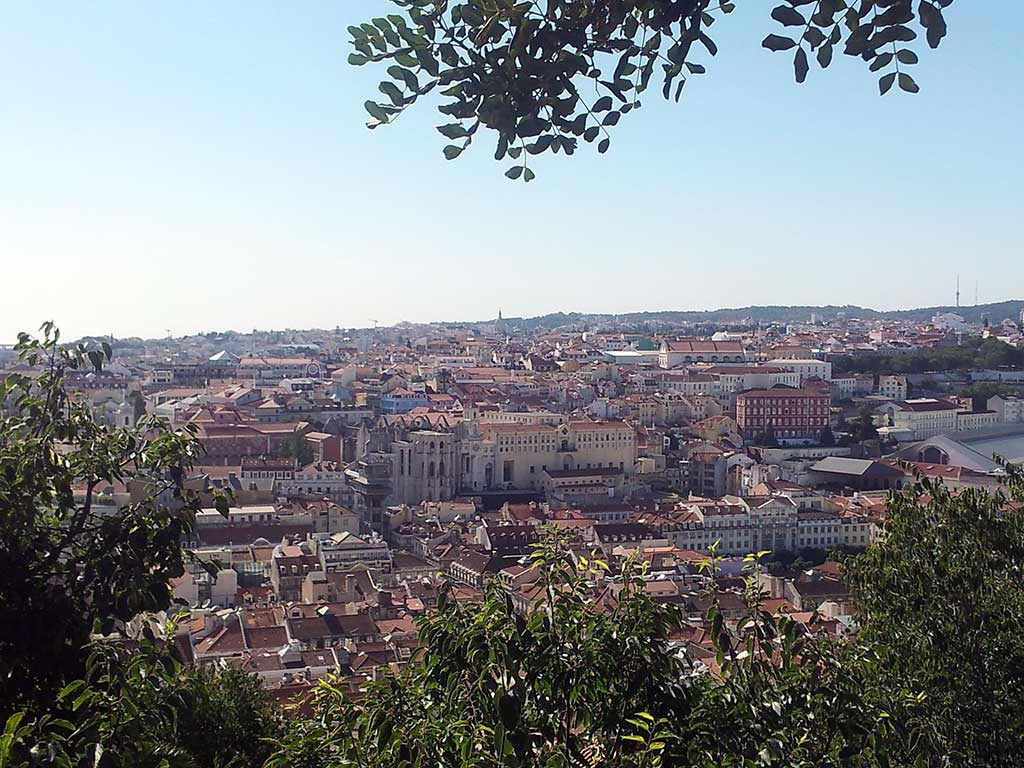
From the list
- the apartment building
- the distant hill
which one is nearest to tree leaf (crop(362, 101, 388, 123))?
the apartment building

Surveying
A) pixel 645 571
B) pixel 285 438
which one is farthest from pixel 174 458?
pixel 285 438

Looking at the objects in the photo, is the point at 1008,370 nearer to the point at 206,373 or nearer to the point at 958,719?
the point at 206,373

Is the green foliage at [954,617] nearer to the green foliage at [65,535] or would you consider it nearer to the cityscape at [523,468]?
the cityscape at [523,468]

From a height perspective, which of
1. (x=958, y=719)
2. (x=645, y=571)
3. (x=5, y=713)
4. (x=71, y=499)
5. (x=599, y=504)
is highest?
(x=71, y=499)

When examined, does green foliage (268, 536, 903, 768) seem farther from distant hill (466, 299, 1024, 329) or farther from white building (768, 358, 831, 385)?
distant hill (466, 299, 1024, 329)

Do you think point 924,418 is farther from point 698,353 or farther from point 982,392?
point 698,353

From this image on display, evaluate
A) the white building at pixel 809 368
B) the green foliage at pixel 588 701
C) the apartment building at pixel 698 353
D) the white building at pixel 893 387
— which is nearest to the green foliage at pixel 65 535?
the green foliage at pixel 588 701

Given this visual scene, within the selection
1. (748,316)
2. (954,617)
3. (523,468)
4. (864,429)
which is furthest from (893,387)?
(748,316)

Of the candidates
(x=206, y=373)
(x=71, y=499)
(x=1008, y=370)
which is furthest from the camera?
(x=206, y=373)
